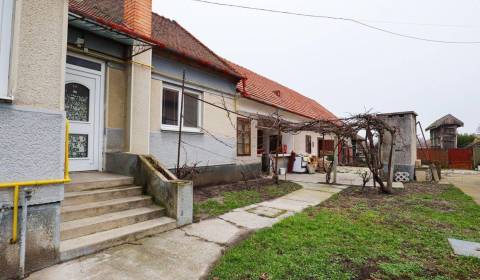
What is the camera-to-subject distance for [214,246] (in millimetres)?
3877

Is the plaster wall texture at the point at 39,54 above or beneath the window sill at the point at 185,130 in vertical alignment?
above

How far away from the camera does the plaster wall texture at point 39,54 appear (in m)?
2.88

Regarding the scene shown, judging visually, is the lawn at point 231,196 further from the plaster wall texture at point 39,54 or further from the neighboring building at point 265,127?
the plaster wall texture at point 39,54

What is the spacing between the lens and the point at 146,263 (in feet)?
10.7

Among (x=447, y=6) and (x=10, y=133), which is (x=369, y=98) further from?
(x=10, y=133)

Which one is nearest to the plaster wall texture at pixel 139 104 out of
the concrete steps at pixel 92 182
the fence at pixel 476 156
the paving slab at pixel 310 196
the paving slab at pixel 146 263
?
the concrete steps at pixel 92 182

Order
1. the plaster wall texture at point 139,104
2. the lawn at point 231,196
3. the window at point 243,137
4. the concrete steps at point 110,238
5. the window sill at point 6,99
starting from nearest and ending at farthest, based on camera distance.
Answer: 1. the window sill at point 6,99
2. the concrete steps at point 110,238
3. the lawn at point 231,196
4. the plaster wall texture at point 139,104
5. the window at point 243,137

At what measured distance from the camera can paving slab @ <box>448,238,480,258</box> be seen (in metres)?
3.81

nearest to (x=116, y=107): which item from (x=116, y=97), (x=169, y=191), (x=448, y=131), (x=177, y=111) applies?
(x=116, y=97)

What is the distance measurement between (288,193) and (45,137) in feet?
22.5

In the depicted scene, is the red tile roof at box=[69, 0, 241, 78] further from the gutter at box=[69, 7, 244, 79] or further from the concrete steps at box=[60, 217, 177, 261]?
the concrete steps at box=[60, 217, 177, 261]

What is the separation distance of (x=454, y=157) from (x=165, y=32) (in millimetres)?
23779

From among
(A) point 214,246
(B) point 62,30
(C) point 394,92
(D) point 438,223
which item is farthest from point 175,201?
(C) point 394,92

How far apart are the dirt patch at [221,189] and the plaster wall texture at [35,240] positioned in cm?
376
